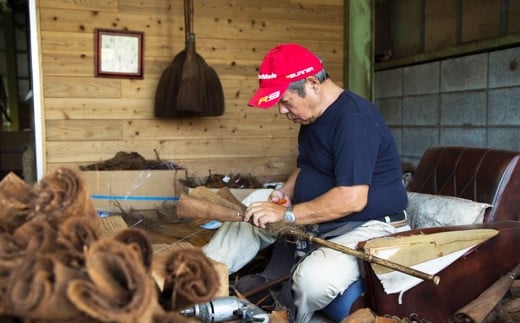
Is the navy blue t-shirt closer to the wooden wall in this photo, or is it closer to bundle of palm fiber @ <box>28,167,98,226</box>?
bundle of palm fiber @ <box>28,167,98,226</box>

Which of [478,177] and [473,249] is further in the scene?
[478,177]

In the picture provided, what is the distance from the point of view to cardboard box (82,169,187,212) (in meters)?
3.77

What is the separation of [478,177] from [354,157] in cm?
90

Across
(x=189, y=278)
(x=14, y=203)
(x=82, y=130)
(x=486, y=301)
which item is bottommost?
(x=486, y=301)

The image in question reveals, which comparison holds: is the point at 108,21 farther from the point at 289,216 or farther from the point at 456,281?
the point at 456,281

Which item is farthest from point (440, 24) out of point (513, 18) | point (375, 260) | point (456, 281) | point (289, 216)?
point (375, 260)

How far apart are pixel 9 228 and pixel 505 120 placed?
4.39 m

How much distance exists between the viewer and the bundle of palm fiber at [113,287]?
25.2 inches

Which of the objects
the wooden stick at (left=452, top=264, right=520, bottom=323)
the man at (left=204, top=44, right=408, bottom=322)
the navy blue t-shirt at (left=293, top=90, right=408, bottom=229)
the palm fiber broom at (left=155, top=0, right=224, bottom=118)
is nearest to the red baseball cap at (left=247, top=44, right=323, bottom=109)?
the man at (left=204, top=44, right=408, bottom=322)

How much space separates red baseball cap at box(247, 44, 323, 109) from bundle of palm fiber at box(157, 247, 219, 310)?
1390 millimetres

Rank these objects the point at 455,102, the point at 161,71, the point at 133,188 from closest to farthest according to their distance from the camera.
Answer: the point at 133,188 → the point at 161,71 → the point at 455,102

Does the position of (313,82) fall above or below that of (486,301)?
above

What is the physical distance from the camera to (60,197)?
0.81m

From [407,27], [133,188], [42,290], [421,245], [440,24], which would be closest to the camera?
[42,290]
